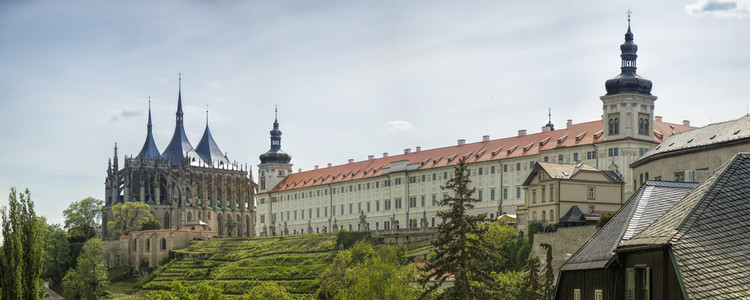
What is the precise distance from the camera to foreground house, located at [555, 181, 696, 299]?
22.2 metres

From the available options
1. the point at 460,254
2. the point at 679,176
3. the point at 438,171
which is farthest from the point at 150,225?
the point at 460,254

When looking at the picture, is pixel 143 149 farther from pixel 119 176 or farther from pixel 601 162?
pixel 601 162

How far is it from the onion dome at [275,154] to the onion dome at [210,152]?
2126cm

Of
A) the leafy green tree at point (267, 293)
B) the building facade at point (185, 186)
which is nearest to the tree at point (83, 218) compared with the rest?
the building facade at point (185, 186)

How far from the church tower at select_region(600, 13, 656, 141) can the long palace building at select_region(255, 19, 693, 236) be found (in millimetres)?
85

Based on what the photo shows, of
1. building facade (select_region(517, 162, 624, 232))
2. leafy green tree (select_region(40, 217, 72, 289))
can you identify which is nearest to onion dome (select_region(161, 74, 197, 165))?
leafy green tree (select_region(40, 217, 72, 289))

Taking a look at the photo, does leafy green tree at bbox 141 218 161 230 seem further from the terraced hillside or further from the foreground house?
the foreground house

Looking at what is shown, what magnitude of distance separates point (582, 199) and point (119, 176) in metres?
99.4

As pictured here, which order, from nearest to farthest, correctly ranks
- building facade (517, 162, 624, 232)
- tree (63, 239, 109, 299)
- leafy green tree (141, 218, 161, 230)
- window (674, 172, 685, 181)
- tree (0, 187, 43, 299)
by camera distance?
tree (0, 187, 43, 299) → window (674, 172, 685, 181) → building facade (517, 162, 624, 232) → tree (63, 239, 109, 299) → leafy green tree (141, 218, 161, 230)

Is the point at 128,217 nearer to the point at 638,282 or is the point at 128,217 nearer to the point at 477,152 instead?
the point at 477,152

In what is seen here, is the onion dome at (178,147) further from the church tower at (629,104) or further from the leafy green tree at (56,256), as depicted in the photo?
the church tower at (629,104)

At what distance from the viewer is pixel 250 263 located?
349 ft

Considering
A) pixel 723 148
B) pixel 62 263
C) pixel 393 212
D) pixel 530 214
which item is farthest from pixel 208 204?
pixel 723 148

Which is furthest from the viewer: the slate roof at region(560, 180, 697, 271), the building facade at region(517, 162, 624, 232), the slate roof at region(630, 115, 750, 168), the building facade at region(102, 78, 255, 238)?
the building facade at region(102, 78, 255, 238)
